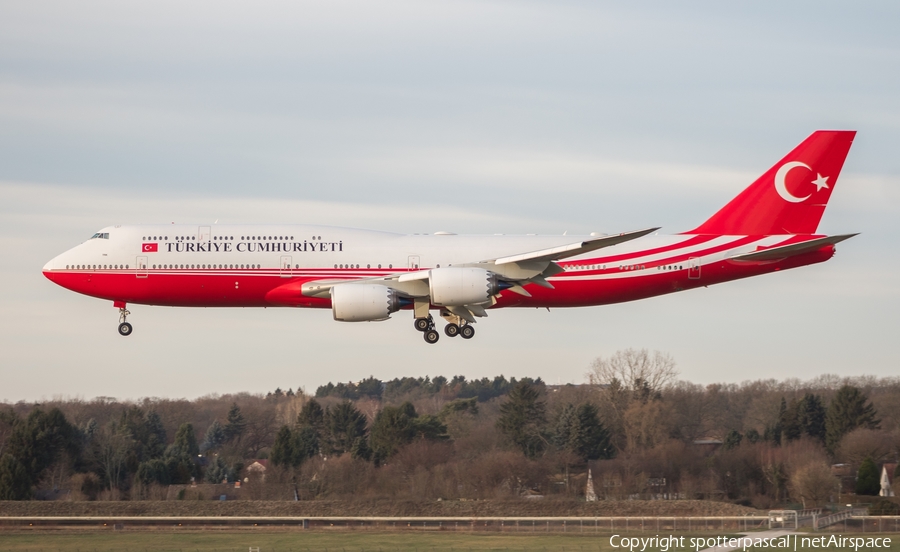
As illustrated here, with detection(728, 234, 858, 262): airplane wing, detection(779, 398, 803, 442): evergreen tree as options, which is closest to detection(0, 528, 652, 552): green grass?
detection(728, 234, 858, 262): airplane wing

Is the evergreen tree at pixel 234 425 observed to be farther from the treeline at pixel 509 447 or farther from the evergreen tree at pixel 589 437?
the evergreen tree at pixel 589 437

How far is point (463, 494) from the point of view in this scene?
75.8 m

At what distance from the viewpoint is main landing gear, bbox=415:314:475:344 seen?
52219 mm

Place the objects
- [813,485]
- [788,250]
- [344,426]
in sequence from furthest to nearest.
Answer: [344,426]
[813,485]
[788,250]

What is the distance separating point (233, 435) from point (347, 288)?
77.6m

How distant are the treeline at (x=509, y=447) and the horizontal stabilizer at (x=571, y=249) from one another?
28.4 metres

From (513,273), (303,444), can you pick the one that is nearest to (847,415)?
(303,444)

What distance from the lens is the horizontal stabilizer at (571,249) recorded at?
47.3 m

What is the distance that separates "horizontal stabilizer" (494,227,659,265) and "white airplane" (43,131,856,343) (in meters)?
0.25

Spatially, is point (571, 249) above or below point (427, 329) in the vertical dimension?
above

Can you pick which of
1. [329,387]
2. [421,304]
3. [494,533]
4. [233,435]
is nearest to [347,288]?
[421,304]

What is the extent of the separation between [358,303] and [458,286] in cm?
434

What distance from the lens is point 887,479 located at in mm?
80938

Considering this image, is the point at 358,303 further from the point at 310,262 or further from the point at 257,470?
the point at 257,470
